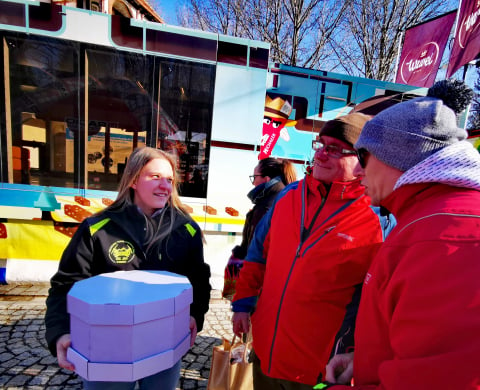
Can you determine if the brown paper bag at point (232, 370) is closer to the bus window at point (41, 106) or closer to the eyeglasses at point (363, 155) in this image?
the eyeglasses at point (363, 155)

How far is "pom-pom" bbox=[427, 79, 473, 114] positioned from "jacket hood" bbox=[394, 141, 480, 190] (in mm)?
136

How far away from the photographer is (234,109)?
4.05 m

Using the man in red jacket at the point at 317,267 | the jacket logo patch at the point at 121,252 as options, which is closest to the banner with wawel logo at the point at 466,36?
the man in red jacket at the point at 317,267

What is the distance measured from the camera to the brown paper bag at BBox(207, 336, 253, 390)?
1800 mm

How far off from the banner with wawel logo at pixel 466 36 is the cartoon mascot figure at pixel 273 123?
3.20m

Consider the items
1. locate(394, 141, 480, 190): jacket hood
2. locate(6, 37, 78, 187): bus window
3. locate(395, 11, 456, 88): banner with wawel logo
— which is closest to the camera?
locate(394, 141, 480, 190): jacket hood

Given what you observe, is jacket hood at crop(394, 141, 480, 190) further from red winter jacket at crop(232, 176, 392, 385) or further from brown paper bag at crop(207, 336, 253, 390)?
brown paper bag at crop(207, 336, 253, 390)

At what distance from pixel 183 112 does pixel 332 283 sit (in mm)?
3433

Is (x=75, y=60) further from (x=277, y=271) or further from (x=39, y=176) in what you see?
(x=277, y=271)

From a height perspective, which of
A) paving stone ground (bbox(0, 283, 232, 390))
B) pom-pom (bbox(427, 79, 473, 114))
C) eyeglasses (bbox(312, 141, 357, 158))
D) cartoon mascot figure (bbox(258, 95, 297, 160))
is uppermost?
cartoon mascot figure (bbox(258, 95, 297, 160))

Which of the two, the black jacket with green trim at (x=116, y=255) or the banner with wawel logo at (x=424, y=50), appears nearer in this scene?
the black jacket with green trim at (x=116, y=255)

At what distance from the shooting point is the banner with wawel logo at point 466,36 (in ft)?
14.7

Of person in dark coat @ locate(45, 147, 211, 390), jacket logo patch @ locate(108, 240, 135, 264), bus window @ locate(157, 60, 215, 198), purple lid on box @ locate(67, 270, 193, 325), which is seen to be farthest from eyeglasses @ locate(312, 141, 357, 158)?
bus window @ locate(157, 60, 215, 198)

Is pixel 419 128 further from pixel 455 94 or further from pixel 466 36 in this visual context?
pixel 466 36
